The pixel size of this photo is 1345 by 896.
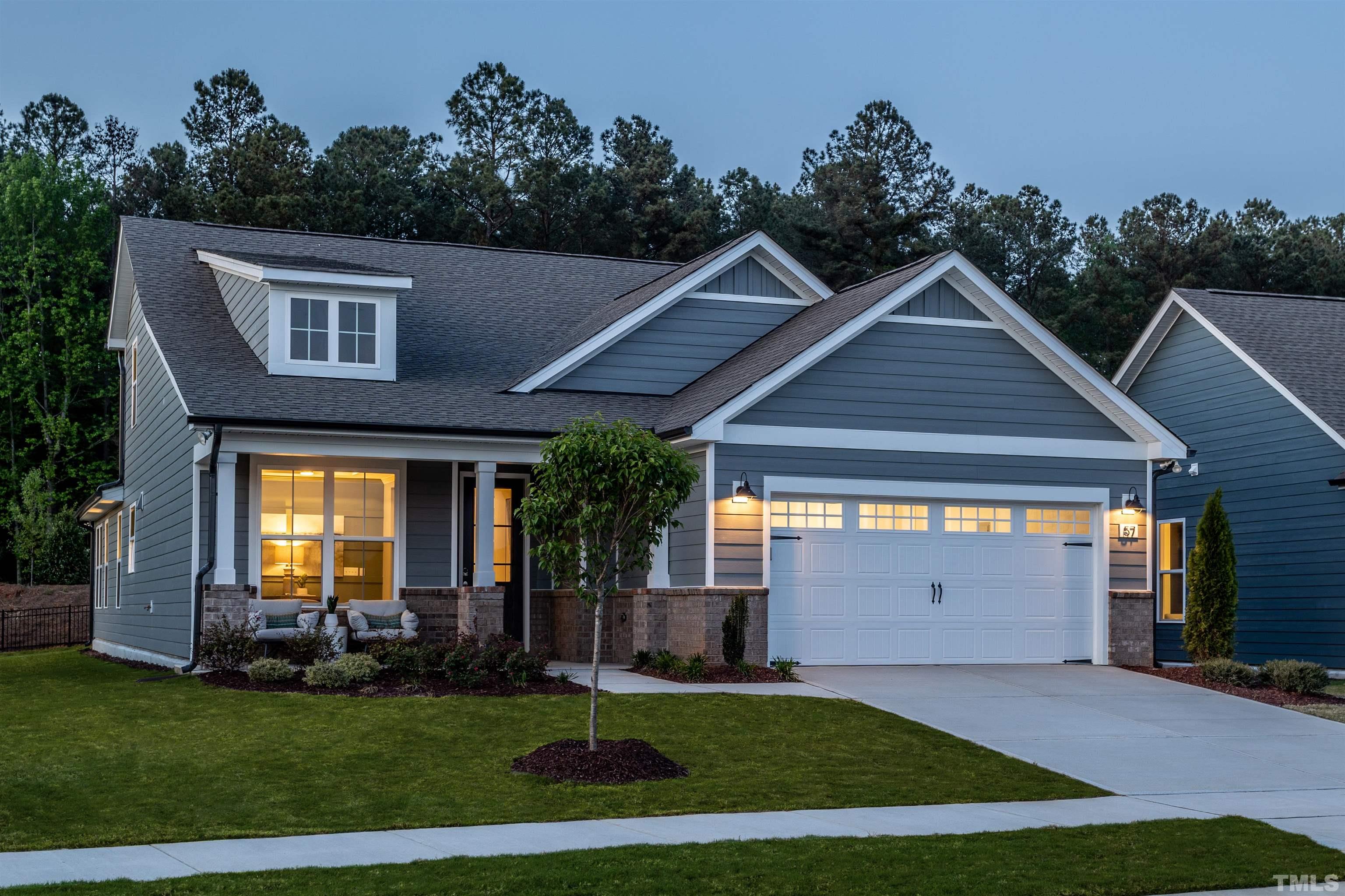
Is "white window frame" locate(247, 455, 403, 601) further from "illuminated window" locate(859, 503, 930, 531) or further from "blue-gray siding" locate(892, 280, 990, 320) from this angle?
"blue-gray siding" locate(892, 280, 990, 320)

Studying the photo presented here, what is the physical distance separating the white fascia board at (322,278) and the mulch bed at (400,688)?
17.3 ft

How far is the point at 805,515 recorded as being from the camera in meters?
17.8

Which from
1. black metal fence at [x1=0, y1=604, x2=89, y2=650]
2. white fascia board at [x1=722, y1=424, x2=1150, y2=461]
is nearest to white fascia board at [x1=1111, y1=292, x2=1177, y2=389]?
white fascia board at [x1=722, y1=424, x2=1150, y2=461]

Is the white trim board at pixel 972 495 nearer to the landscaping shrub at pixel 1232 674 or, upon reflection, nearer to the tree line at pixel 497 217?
the landscaping shrub at pixel 1232 674

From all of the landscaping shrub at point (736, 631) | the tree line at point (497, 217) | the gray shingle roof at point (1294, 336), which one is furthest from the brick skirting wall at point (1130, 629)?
the tree line at point (497, 217)

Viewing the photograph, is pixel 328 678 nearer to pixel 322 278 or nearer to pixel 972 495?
pixel 322 278

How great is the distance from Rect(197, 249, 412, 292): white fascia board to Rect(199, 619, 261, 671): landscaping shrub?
458 cm

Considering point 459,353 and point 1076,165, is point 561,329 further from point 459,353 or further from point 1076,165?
point 1076,165

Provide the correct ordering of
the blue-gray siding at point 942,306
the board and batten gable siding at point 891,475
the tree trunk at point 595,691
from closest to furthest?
the tree trunk at point 595,691 → the board and batten gable siding at point 891,475 → the blue-gray siding at point 942,306

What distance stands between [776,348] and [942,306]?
7.54 feet

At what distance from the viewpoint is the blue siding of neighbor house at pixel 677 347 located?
65.6 ft

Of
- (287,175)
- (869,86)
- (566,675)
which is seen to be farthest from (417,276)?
(869,86)

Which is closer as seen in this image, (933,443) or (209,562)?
(209,562)

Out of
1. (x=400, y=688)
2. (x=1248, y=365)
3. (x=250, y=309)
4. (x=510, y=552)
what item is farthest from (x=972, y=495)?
(x=250, y=309)
